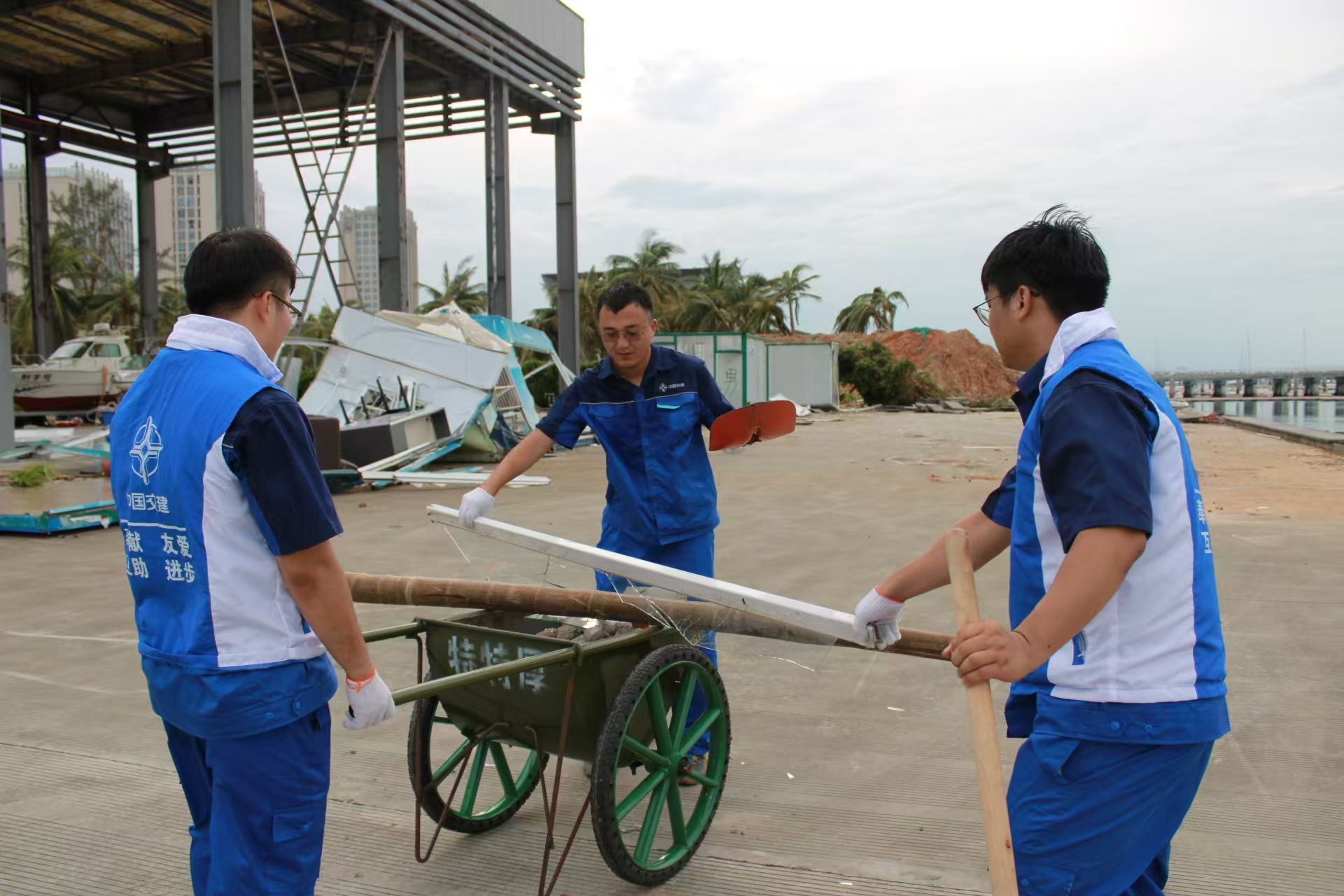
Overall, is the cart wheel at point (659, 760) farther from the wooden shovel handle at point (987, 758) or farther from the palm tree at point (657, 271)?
the palm tree at point (657, 271)

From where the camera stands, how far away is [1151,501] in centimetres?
174

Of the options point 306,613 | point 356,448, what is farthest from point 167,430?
point 356,448

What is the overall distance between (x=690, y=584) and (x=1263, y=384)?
84.2 meters

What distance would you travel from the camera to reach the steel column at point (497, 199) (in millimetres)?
21438

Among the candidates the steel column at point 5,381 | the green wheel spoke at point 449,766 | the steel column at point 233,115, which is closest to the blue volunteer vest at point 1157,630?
the green wheel spoke at point 449,766

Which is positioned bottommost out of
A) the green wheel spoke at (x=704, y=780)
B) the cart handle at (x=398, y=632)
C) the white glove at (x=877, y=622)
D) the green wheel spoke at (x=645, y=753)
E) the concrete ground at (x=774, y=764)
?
the concrete ground at (x=774, y=764)

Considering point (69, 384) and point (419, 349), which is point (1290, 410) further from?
point (69, 384)

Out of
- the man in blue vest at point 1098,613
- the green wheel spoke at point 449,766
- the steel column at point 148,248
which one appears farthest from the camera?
the steel column at point 148,248

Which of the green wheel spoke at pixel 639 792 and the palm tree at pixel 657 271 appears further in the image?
the palm tree at pixel 657 271

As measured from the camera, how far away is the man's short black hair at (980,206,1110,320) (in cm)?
188

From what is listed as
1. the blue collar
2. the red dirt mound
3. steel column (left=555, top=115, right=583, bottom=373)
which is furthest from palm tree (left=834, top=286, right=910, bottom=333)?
the blue collar

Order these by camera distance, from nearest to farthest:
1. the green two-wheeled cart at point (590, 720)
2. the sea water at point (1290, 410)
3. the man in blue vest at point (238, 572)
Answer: the man in blue vest at point (238, 572), the green two-wheeled cart at point (590, 720), the sea water at point (1290, 410)

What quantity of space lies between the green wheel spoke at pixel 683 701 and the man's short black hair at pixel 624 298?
1471 millimetres

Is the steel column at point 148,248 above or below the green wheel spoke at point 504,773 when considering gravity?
above
